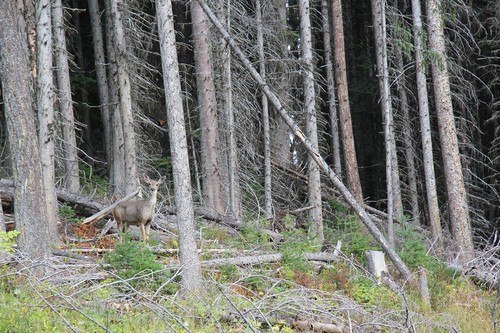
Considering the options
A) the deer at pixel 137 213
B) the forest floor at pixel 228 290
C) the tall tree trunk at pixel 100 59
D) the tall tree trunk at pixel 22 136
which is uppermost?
the tall tree trunk at pixel 100 59

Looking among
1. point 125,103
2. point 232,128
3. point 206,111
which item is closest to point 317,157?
point 232,128

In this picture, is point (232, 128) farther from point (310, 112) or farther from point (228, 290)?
point (228, 290)

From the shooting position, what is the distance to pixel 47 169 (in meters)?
12.9

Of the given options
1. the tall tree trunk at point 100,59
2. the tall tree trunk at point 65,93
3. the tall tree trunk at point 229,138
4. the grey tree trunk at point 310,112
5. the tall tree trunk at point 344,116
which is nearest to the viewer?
the tall tree trunk at point 65,93

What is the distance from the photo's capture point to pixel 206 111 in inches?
728

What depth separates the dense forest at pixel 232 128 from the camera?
35.6ft

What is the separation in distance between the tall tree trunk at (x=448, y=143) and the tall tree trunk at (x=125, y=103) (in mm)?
7655

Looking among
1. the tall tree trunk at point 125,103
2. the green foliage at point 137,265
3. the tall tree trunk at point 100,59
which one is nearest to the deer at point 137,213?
the green foliage at point 137,265

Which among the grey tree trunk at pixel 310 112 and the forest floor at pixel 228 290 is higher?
the grey tree trunk at pixel 310 112

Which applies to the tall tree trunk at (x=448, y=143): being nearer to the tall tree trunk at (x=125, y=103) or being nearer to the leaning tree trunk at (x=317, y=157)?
the leaning tree trunk at (x=317, y=157)

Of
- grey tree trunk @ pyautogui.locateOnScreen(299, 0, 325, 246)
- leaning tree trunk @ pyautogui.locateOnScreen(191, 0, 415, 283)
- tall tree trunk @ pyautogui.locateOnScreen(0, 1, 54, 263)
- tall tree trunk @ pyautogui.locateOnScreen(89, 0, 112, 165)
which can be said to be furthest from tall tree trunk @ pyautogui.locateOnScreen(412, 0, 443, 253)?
tall tree trunk @ pyautogui.locateOnScreen(0, 1, 54, 263)

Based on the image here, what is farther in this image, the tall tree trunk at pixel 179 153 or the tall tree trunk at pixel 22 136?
the tall tree trunk at pixel 179 153

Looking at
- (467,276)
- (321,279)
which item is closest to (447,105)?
(467,276)

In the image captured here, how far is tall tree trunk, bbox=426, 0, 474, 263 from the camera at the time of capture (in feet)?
56.5
